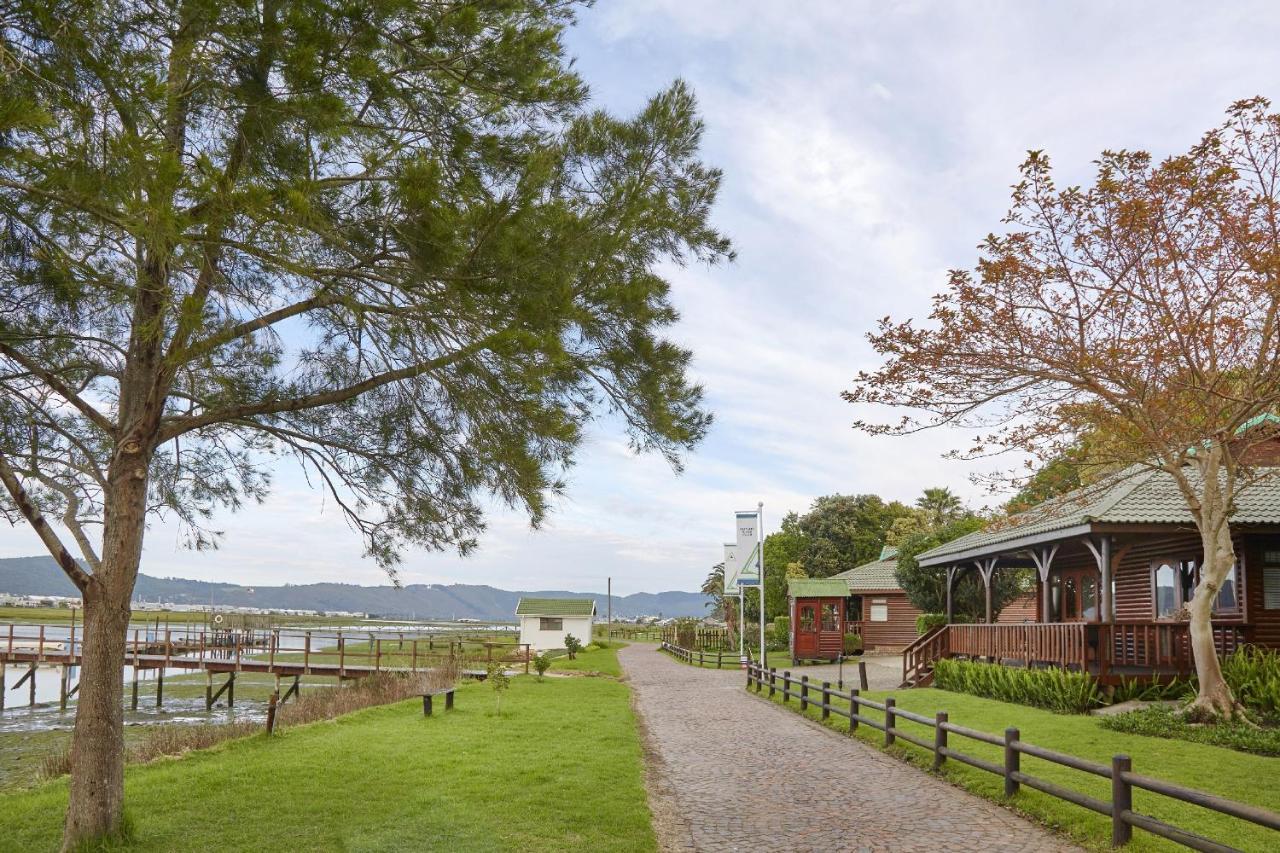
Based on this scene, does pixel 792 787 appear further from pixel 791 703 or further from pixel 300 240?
pixel 791 703

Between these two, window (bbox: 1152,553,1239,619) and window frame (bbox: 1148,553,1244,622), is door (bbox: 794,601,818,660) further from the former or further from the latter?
window (bbox: 1152,553,1239,619)

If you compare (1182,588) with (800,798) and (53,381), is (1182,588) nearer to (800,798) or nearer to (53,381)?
(800,798)

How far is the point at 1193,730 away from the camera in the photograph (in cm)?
1390

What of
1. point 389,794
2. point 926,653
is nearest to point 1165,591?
point 926,653

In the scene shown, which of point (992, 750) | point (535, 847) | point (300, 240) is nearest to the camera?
point (300, 240)

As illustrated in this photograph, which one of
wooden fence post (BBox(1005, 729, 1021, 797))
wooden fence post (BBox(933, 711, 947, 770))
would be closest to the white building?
wooden fence post (BBox(933, 711, 947, 770))

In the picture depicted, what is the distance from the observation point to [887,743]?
48.2ft

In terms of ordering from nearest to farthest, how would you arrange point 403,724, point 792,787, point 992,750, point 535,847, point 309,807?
point 535,847 → point 309,807 → point 792,787 → point 992,750 → point 403,724

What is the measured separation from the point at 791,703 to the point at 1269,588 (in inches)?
381

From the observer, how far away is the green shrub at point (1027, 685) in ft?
56.7

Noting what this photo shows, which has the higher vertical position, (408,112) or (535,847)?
(408,112)

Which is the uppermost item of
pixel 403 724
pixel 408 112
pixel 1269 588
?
pixel 408 112

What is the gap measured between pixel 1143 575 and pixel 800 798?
14757mm

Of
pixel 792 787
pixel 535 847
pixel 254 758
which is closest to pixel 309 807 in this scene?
pixel 535 847
